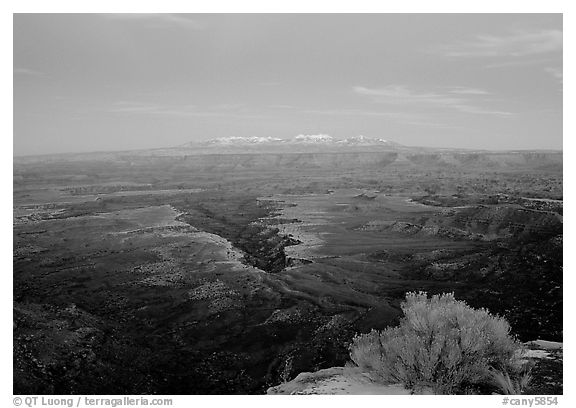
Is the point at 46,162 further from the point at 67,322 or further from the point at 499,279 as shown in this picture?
the point at 499,279

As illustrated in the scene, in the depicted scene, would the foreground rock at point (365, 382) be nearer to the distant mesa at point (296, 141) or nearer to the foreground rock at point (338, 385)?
the foreground rock at point (338, 385)

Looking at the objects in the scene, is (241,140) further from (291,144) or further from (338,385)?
(338,385)

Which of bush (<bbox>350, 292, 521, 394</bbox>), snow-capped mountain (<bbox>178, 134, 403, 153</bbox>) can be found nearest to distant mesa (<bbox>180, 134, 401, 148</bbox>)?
snow-capped mountain (<bbox>178, 134, 403, 153</bbox>)

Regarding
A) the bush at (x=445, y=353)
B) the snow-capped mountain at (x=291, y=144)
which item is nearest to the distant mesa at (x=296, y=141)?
the snow-capped mountain at (x=291, y=144)

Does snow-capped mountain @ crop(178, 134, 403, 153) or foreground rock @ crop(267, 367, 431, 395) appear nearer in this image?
foreground rock @ crop(267, 367, 431, 395)

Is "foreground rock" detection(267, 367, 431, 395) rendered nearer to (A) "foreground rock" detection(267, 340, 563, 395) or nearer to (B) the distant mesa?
(A) "foreground rock" detection(267, 340, 563, 395)

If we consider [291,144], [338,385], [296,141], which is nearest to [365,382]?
[338,385]

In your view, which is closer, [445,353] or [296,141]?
[445,353]
